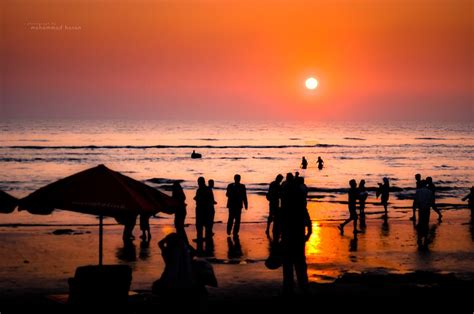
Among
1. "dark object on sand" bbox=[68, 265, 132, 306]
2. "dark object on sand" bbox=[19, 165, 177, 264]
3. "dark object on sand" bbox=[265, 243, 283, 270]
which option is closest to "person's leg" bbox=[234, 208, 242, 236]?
"dark object on sand" bbox=[265, 243, 283, 270]

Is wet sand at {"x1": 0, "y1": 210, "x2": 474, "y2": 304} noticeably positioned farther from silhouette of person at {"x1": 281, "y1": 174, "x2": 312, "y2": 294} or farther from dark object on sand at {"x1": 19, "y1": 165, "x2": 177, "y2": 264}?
dark object on sand at {"x1": 19, "y1": 165, "x2": 177, "y2": 264}

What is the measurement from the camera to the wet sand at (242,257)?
14.0 metres

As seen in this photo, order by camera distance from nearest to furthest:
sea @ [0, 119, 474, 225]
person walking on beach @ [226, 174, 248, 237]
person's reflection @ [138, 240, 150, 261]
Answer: person's reflection @ [138, 240, 150, 261] < person walking on beach @ [226, 174, 248, 237] < sea @ [0, 119, 474, 225]

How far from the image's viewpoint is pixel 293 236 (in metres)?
13.3

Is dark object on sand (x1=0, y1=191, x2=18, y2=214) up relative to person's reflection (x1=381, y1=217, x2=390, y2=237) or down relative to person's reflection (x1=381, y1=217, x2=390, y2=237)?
up

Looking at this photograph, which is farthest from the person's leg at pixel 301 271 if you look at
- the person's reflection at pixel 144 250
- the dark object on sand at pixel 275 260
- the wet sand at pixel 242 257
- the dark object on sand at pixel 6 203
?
the person's reflection at pixel 144 250

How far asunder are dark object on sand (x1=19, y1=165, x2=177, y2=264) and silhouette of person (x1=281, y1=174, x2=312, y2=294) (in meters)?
2.76

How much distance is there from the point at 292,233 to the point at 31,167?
70.7 metres

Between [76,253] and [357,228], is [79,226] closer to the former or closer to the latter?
[76,253]

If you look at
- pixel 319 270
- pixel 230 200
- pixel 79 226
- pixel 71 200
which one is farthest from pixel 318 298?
pixel 79 226

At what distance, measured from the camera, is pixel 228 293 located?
13.3 metres

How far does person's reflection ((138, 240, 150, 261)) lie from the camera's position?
17.6 meters

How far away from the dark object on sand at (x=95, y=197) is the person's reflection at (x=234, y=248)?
6.94 meters

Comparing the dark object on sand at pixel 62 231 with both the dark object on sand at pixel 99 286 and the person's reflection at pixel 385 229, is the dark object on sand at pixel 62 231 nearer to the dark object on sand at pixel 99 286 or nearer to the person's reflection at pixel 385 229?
the person's reflection at pixel 385 229
